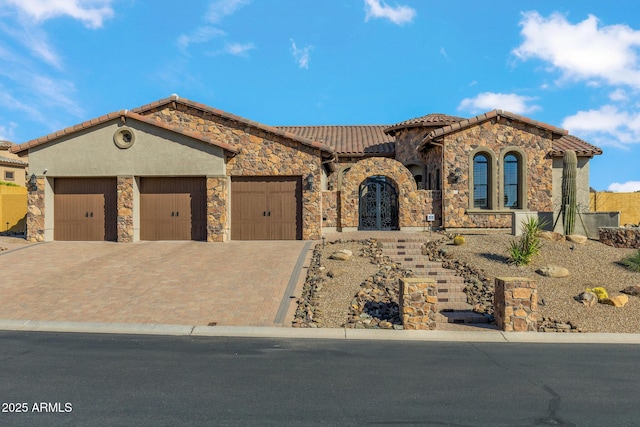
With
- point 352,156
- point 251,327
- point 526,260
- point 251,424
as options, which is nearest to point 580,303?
point 526,260

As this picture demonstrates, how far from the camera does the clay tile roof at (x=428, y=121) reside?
23500mm

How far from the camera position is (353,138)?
1119 inches

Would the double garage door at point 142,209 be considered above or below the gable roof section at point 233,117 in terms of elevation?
below

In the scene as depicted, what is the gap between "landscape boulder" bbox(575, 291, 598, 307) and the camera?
1093cm

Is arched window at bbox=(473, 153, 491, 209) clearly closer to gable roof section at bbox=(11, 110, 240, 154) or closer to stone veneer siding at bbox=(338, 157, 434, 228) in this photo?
stone veneer siding at bbox=(338, 157, 434, 228)

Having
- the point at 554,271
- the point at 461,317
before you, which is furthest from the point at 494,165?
the point at 461,317

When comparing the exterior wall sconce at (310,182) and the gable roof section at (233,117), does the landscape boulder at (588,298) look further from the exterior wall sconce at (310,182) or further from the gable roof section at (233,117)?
the gable roof section at (233,117)

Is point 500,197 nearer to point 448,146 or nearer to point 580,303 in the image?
point 448,146

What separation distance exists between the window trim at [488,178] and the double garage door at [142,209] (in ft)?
37.9

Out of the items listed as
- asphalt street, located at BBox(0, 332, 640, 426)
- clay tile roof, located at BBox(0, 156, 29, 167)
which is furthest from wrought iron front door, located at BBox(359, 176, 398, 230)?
clay tile roof, located at BBox(0, 156, 29, 167)

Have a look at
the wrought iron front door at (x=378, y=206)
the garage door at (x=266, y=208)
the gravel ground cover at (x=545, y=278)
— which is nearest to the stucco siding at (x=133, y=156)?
the garage door at (x=266, y=208)

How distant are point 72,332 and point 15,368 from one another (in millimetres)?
2679

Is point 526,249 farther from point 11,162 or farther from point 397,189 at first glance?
point 11,162

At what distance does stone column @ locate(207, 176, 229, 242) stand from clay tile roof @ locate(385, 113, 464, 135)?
10739 mm
